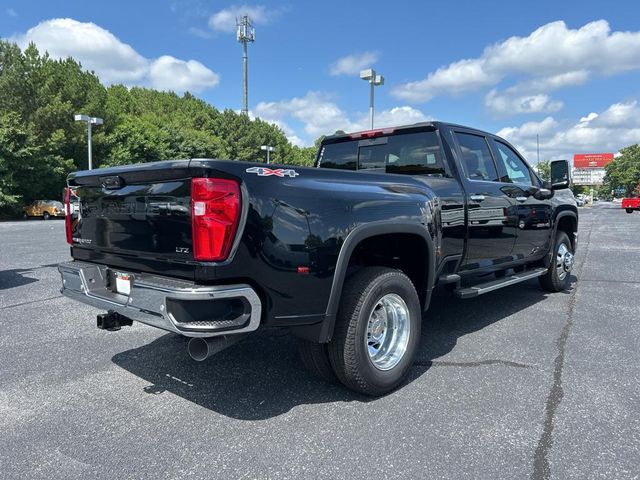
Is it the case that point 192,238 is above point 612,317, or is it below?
above

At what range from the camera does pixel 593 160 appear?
11556cm

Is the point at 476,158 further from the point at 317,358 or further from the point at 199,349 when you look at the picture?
the point at 199,349

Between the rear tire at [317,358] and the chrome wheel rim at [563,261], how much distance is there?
4.41 meters

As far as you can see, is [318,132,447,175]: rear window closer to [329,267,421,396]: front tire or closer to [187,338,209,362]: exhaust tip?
[329,267,421,396]: front tire

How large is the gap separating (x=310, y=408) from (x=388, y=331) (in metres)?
0.80

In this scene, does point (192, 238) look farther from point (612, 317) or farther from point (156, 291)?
point (612, 317)

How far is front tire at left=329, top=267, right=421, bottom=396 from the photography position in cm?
301

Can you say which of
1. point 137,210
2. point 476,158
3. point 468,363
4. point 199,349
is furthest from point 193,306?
point 476,158

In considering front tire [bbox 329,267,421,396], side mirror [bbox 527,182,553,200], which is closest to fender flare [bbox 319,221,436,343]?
front tire [bbox 329,267,421,396]

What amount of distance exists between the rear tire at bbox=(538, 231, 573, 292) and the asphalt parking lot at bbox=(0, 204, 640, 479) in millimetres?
1254

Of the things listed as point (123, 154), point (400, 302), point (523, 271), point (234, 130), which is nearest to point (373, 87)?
point (523, 271)

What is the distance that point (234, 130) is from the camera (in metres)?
52.6

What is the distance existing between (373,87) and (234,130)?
37.2 m


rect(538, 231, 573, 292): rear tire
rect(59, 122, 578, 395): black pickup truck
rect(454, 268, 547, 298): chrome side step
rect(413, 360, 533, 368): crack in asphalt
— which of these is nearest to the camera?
rect(59, 122, 578, 395): black pickup truck
